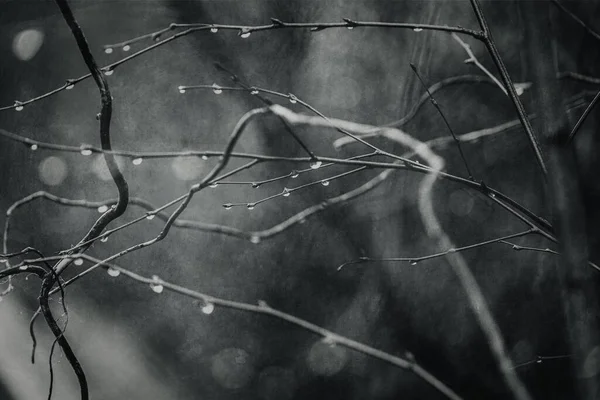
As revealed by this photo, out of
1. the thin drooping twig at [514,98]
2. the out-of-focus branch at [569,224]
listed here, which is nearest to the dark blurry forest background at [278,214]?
the thin drooping twig at [514,98]

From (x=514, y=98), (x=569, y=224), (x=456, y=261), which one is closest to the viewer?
(x=569, y=224)

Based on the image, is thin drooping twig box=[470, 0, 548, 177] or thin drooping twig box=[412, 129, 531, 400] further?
thin drooping twig box=[412, 129, 531, 400]

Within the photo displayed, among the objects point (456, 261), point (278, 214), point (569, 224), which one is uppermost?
point (569, 224)

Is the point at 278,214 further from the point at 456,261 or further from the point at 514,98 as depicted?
the point at 514,98

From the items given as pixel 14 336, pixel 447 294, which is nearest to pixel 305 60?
pixel 447 294

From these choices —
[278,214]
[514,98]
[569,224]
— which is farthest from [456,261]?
[569,224]

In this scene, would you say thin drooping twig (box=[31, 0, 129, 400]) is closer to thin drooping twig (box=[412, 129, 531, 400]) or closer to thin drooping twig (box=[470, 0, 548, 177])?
thin drooping twig (box=[470, 0, 548, 177])

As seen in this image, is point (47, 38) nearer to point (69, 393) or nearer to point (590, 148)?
point (69, 393)

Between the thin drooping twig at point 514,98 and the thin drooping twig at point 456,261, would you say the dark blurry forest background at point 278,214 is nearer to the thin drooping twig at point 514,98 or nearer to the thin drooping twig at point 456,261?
the thin drooping twig at point 456,261

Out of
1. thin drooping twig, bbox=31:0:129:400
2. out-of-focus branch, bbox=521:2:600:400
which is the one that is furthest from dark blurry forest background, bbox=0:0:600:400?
out-of-focus branch, bbox=521:2:600:400
